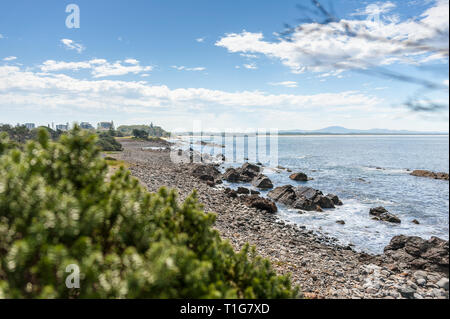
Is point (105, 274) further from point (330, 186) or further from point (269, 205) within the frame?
point (330, 186)

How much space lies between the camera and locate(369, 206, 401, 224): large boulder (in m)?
24.5

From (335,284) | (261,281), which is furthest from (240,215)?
(261,281)

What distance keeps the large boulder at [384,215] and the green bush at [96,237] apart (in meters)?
24.3

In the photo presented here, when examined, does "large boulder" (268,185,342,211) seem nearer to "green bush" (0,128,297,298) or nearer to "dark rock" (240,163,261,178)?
"dark rock" (240,163,261,178)

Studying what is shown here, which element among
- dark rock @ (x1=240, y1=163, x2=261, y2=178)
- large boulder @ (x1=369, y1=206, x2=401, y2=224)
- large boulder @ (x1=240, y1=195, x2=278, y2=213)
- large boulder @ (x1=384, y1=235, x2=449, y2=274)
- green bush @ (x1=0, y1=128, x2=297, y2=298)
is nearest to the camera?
green bush @ (x1=0, y1=128, x2=297, y2=298)

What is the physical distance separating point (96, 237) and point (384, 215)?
28.1 meters

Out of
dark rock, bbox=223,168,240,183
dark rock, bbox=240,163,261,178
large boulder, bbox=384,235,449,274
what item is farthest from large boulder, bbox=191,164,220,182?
large boulder, bbox=384,235,449,274

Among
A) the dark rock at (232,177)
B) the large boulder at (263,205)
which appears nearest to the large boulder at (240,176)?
the dark rock at (232,177)

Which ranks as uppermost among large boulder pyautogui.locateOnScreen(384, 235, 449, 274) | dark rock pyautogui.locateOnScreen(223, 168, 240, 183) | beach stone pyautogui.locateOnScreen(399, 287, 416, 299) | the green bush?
the green bush

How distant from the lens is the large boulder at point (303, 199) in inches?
1147

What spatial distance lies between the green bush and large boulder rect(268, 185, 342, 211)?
25.2 meters

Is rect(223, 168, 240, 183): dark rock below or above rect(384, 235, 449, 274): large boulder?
above

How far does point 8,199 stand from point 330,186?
1686 inches

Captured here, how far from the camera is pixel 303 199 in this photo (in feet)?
97.6
